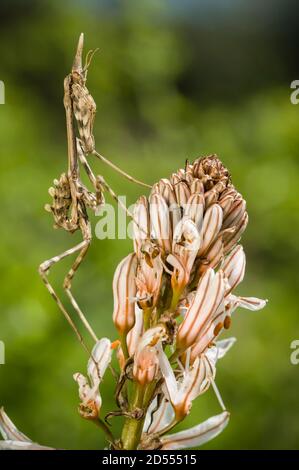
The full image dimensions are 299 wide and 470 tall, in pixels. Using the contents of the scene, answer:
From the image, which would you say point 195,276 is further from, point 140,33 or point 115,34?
point 115,34

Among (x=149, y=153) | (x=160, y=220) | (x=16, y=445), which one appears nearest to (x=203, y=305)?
(x=160, y=220)

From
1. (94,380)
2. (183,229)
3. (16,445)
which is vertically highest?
(183,229)

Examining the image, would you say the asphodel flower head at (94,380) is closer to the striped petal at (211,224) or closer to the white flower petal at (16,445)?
the white flower petal at (16,445)

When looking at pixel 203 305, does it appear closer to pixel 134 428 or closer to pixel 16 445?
pixel 134 428

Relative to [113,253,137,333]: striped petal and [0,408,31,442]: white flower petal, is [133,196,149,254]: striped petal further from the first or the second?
[0,408,31,442]: white flower petal

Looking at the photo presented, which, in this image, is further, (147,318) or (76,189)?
(76,189)

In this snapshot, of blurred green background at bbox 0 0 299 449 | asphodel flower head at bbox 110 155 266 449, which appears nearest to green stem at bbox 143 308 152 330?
asphodel flower head at bbox 110 155 266 449
